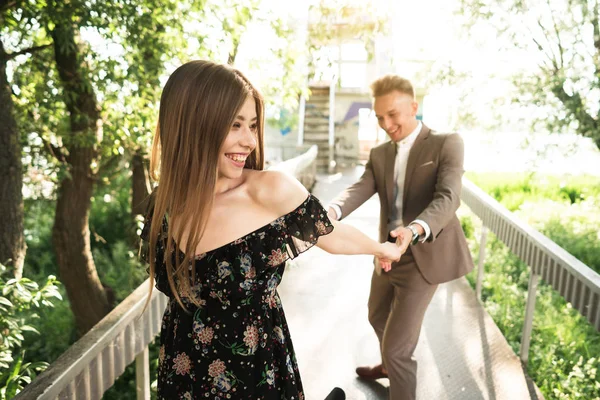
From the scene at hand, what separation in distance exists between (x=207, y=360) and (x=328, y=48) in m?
2.79

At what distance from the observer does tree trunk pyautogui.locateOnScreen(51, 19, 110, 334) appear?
16.2 feet

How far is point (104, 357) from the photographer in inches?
88.0

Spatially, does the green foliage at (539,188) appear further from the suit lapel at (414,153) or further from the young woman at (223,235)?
the young woman at (223,235)

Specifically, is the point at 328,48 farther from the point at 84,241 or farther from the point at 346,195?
the point at 84,241

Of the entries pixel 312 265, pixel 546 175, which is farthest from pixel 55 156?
pixel 546 175

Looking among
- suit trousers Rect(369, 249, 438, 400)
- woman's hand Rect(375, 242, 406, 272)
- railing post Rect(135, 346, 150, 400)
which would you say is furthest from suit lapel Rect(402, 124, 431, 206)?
railing post Rect(135, 346, 150, 400)

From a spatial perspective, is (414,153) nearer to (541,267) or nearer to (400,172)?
(400,172)

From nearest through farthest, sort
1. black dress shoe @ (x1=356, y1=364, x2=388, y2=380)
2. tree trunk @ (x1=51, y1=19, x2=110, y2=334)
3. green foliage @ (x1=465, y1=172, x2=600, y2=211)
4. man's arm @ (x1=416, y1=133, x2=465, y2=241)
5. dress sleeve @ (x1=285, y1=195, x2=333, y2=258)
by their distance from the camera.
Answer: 1. dress sleeve @ (x1=285, y1=195, x2=333, y2=258)
2. man's arm @ (x1=416, y1=133, x2=465, y2=241)
3. black dress shoe @ (x1=356, y1=364, x2=388, y2=380)
4. tree trunk @ (x1=51, y1=19, x2=110, y2=334)
5. green foliage @ (x1=465, y1=172, x2=600, y2=211)

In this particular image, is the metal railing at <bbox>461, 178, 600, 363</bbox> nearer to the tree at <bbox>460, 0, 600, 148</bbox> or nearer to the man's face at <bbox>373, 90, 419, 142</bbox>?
the man's face at <bbox>373, 90, 419, 142</bbox>

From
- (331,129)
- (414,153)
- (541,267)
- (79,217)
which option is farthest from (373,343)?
(331,129)

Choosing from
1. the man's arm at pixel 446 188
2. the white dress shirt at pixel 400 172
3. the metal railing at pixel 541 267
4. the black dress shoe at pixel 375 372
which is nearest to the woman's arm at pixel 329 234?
the man's arm at pixel 446 188

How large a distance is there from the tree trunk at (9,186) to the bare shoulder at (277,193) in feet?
8.17

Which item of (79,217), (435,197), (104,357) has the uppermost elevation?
(435,197)

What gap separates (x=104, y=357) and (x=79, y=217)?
3.70 meters
